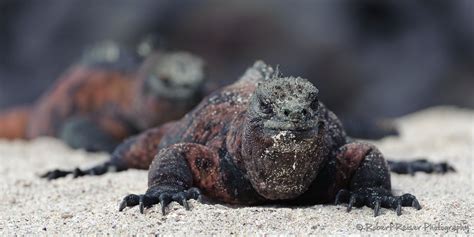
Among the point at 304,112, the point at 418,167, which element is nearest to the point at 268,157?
the point at 304,112

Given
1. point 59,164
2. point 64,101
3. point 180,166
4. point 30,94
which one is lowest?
point 180,166

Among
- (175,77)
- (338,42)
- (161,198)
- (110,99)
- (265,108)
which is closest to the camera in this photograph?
(265,108)

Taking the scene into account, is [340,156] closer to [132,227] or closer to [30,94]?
[132,227]

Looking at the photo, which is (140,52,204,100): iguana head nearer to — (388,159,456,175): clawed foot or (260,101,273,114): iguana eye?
(388,159,456,175): clawed foot

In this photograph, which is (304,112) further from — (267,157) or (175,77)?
(175,77)

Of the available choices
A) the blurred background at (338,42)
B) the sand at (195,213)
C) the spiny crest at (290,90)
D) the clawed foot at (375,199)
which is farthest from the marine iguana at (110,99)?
the spiny crest at (290,90)

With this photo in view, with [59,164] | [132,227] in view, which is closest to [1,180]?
[59,164]
